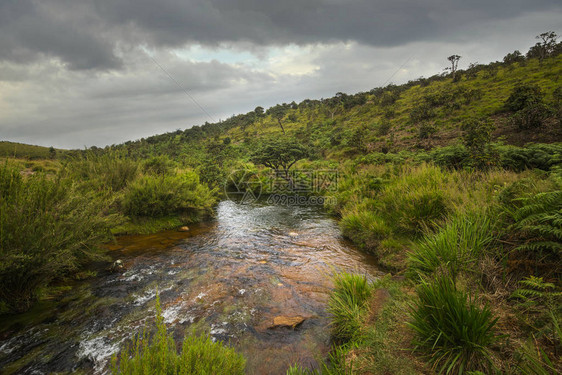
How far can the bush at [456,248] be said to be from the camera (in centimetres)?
333

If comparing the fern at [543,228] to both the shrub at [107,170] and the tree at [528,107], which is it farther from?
the tree at [528,107]

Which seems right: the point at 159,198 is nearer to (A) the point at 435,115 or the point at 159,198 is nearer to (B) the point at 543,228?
(B) the point at 543,228

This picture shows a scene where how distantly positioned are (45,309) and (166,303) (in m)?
1.97

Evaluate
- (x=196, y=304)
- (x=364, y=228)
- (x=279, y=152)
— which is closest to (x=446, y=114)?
(x=279, y=152)

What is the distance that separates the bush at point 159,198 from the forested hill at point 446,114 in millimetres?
19047

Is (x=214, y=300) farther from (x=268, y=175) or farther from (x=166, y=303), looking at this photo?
(x=268, y=175)

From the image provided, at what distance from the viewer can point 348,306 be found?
3.70m

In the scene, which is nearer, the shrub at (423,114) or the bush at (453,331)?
the bush at (453,331)

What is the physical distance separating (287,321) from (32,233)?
4.42m

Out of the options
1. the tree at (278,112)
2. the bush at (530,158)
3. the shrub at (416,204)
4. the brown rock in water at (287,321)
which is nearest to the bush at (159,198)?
the brown rock in water at (287,321)

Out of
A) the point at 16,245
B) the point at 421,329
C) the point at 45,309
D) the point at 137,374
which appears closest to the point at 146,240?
the point at 45,309

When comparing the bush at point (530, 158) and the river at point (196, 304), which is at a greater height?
the bush at point (530, 158)

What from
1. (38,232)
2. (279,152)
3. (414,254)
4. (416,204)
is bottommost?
(414,254)

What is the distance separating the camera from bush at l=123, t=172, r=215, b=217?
28.2 feet
